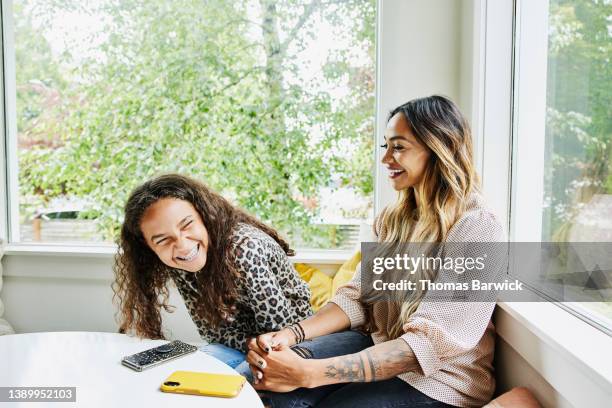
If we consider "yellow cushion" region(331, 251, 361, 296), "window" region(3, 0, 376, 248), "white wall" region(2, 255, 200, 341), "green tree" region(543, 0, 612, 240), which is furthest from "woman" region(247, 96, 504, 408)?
"white wall" region(2, 255, 200, 341)

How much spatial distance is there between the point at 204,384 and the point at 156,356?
0.70 ft

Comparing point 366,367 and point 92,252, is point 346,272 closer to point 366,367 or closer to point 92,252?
point 366,367

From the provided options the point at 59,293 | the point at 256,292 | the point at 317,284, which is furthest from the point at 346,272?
the point at 59,293

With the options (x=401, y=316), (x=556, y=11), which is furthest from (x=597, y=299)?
(x=556, y=11)

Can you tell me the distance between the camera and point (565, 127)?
4.42ft

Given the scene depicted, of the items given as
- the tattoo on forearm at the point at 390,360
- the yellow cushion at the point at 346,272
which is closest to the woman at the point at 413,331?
the tattoo on forearm at the point at 390,360

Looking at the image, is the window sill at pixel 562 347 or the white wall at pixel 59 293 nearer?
the window sill at pixel 562 347

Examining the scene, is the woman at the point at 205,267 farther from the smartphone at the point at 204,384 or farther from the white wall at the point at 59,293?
the white wall at the point at 59,293

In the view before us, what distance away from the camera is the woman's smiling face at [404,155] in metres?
1.40

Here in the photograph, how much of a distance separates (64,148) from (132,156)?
15.0 inches

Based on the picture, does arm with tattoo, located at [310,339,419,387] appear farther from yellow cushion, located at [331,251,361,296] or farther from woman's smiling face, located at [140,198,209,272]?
yellow cushion, located at [331,251,361,296]

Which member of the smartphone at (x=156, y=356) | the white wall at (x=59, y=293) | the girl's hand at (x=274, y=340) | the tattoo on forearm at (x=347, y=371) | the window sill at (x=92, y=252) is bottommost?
the white wall at (x=59, y=293)

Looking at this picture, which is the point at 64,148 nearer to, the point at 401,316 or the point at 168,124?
the point at 168,124

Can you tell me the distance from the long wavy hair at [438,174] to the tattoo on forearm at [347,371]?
0.20 m
